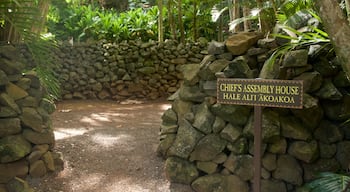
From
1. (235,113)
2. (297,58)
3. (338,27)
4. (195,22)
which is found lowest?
(235,113)

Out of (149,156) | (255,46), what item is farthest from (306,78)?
(149,156)

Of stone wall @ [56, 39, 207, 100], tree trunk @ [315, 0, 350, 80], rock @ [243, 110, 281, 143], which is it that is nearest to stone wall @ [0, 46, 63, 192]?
rock @ [243, 110, 281, 143]

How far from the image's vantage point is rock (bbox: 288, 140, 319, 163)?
333 centimetres

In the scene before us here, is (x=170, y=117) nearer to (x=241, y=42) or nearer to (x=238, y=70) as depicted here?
(x=238, y=70)

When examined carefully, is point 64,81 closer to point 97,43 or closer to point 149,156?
point 97,43

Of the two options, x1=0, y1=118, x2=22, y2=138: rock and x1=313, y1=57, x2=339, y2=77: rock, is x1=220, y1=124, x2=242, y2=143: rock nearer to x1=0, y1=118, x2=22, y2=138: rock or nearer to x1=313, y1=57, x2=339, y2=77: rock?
x1=313, y1=57, x2=339, y2=77: rock

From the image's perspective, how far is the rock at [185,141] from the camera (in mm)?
3791

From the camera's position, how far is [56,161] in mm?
3939

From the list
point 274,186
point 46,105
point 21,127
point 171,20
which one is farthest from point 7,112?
point 171,20

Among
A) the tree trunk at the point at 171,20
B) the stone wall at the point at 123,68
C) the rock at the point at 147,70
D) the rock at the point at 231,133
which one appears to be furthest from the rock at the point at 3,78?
the tree trunk at the point at 171,20

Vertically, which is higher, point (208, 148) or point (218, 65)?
point (218, 65)

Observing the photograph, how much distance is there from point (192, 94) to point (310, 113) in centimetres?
135

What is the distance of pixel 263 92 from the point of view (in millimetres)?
2877

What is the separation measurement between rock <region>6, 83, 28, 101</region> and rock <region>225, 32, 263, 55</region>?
2301mm
